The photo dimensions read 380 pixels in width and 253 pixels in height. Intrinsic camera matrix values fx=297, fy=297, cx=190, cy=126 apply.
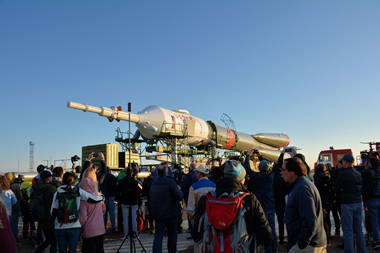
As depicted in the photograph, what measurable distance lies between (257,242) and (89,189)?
3.18m

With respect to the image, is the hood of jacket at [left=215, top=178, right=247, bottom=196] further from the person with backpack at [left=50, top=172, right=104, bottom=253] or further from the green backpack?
the green backpack

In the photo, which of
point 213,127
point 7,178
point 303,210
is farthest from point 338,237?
point 213,127

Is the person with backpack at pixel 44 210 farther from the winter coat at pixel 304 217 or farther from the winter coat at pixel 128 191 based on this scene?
the winter coat at pixel 304 217

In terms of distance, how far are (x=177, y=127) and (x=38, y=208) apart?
14718 mm

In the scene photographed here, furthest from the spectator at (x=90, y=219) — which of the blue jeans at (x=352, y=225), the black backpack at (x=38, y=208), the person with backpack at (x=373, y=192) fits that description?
the person with backpack at (x=373, y=192)

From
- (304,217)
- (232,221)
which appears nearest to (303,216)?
(304,217)

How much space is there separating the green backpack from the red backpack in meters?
2.93

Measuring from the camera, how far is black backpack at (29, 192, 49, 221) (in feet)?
19.8

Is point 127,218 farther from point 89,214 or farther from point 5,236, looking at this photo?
point 5,236

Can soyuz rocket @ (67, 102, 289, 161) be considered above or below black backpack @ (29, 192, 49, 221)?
above

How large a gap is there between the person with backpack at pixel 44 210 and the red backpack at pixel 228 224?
13.5 ft

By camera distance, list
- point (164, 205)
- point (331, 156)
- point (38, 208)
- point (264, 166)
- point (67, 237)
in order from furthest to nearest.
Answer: point (331, 156) < point (264, 166) < point (38, 208) < point (164, 205) < point (67, 237)

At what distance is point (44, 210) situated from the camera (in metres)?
6.14

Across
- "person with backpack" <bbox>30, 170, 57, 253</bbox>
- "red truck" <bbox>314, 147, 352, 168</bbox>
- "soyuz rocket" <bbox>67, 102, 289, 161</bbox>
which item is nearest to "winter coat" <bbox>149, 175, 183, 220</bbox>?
"person with backpack" <bbox>30, 170, 57, 253</bbox>
